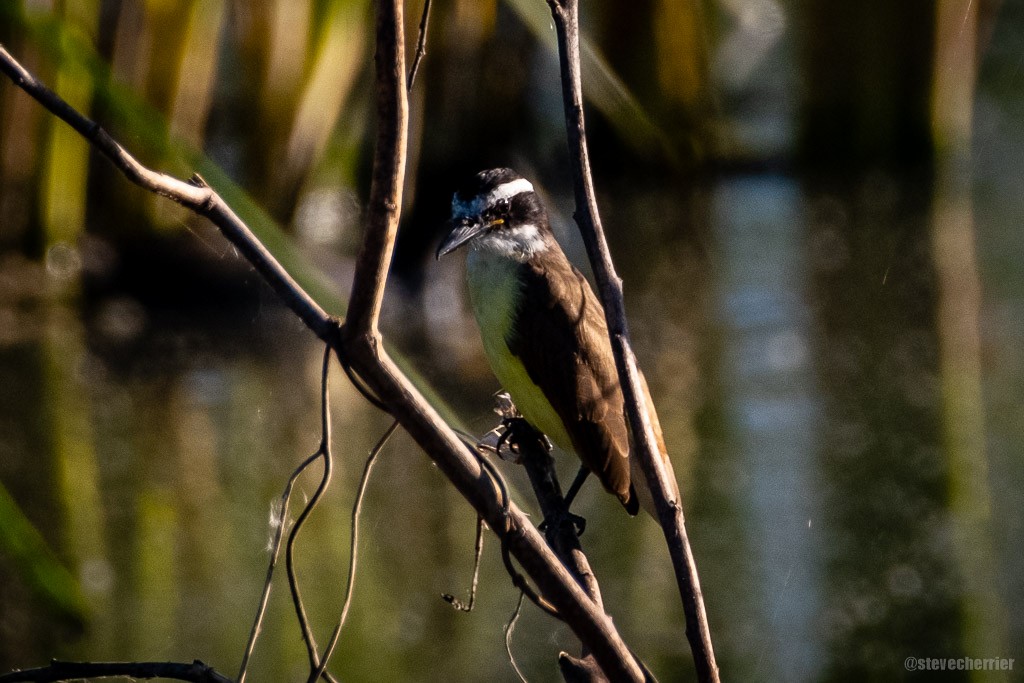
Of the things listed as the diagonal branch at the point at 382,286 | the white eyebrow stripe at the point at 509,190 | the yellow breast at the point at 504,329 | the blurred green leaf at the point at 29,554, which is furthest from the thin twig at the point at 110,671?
the white eyebrow stripe at the point at 509,190

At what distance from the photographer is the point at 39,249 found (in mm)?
6012

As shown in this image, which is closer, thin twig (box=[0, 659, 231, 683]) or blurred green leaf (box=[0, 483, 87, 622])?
thin twig (box=[0, 659, 231, 683])

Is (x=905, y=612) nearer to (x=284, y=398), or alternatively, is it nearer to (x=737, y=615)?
(x=737, y=615)

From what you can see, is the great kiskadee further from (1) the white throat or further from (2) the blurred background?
(2) the blurred background

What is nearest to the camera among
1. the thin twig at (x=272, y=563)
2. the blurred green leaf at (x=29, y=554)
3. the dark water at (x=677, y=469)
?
the thin twig at (x=272, y=563)

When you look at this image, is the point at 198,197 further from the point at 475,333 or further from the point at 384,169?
the point at 475,333

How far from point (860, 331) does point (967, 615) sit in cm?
216

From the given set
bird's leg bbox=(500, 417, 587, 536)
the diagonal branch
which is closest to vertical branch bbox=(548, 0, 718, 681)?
the diagonal branch

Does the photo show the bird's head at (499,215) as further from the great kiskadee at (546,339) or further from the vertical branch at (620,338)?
the vertical branch at (620,338)

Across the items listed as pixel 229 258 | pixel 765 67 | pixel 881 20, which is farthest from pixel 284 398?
pixel 765 67

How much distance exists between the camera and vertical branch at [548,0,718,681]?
1598 mm

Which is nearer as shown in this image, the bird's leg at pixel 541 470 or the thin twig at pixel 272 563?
the thin twig at pixel 272 563

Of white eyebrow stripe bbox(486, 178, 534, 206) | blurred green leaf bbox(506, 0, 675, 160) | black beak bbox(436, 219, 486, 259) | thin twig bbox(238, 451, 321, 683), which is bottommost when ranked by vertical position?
thin twig bbox(238, 451, 321, 683)

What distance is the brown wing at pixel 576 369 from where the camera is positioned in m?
2.59
